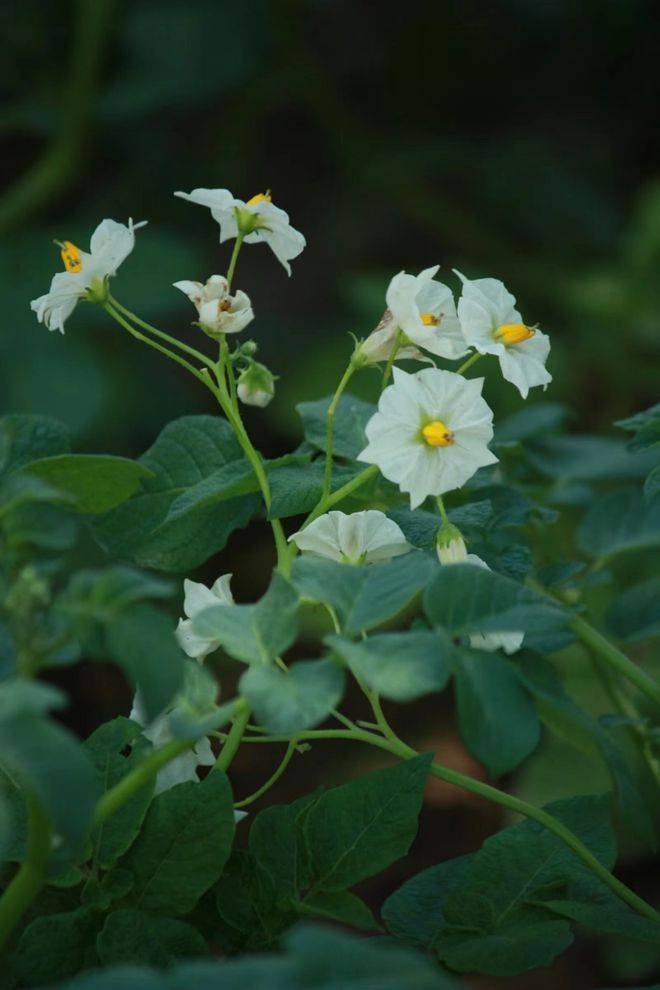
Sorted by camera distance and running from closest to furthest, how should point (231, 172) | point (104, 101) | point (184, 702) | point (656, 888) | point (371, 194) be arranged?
point (184, 702) → point (656, 888) → point (104, 101) → point (231, 172) → point (371, 194)

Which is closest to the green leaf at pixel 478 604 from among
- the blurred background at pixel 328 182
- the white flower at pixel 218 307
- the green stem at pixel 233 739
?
the green stem at pixel 233 739

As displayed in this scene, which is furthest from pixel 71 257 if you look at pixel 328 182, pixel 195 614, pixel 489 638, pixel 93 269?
pixel 328 182

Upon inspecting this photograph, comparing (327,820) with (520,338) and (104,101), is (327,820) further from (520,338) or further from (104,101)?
(104,101)

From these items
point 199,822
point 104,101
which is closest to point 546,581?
point 199,822

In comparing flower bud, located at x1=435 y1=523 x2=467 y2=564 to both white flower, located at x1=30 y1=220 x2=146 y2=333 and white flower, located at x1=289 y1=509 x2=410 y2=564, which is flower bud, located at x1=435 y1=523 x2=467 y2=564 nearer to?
white flower, located at x1=289 y1=509 x2=410 y2=564

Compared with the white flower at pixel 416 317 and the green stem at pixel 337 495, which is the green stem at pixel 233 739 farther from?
the white flower at pixel 416 317

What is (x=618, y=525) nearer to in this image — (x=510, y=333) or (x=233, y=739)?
(x=510, y=333)
